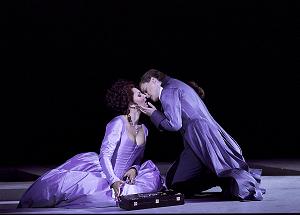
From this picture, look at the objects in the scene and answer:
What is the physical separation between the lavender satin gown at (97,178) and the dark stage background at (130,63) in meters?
3.91

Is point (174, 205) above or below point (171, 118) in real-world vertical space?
below

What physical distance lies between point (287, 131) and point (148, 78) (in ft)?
14.7

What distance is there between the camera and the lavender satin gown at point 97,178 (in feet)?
14.8

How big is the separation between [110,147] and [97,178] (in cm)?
22

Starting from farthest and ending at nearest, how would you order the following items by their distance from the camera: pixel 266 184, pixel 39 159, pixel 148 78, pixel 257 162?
pixel 39 159 < pixel 257 162 < pixel 266 184 < pixel 148 78

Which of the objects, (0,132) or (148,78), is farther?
(0,132)

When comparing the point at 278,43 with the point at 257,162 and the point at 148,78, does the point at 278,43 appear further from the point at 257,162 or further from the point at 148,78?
the point at 148,78

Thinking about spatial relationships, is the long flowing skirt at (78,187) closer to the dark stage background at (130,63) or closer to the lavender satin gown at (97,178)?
the lavender satin gown at (97,178)

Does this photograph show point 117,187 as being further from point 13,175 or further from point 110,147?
point 13,175

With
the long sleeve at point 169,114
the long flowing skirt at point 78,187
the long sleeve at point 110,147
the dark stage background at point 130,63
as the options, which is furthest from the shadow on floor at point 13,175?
the long sleeve at point 169,114

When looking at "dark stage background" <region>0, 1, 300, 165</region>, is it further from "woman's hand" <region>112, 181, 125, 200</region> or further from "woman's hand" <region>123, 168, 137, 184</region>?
"woman's hand" <region>112, 181, 125, 200</region>

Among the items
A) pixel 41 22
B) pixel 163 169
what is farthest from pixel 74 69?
pixel 163 169

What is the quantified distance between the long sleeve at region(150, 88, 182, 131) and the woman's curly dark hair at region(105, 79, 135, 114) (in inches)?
7.7

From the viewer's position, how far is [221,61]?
8.73m
